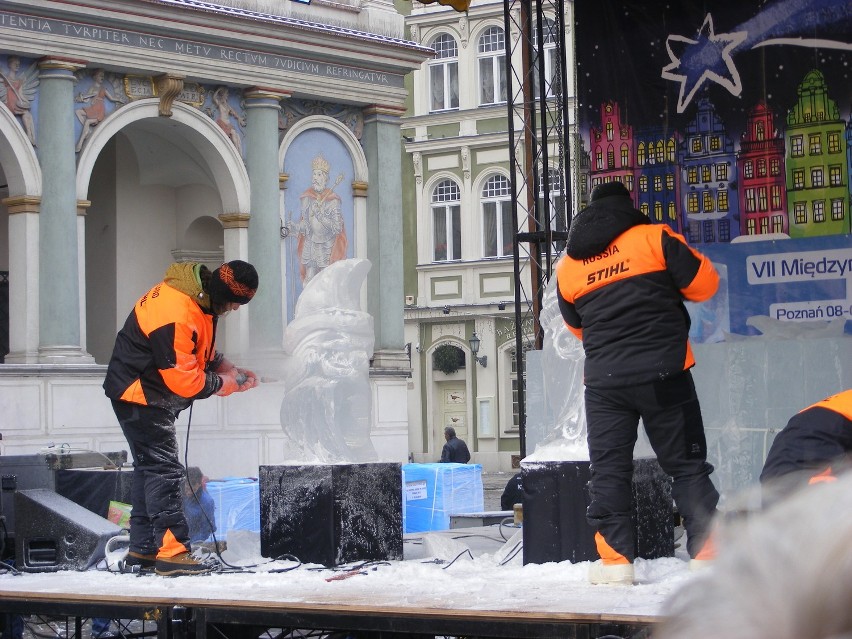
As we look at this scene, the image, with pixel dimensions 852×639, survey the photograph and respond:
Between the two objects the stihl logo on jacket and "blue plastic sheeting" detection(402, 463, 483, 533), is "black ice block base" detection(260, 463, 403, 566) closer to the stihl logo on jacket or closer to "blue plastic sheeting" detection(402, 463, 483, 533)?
the stihl logo on jacket

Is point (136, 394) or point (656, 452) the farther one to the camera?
point (136, 394)

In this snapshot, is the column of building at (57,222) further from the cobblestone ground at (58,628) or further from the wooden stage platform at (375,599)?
the wooden stage platform at (375,599)

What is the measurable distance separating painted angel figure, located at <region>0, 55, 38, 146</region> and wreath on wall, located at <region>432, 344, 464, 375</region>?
17.7m

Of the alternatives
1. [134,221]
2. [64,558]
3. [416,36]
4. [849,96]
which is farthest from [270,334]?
[416,36]

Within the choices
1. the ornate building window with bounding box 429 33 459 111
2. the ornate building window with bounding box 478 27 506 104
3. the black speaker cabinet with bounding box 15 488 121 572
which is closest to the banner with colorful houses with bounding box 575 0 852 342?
the black speaker cabinet with bounding box 15 488 121 572

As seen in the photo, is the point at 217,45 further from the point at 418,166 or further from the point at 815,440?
the point at 815,440

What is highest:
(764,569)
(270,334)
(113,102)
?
(113,102)

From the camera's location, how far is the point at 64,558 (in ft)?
24.4

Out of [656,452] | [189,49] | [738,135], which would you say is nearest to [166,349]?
[656,452]

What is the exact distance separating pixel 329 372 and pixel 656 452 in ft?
7.39

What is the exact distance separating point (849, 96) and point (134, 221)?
13445 mm

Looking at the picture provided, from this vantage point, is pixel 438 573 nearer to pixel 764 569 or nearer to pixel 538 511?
pixel 538 511

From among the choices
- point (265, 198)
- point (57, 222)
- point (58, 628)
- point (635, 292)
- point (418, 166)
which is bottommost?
point (58, 628)

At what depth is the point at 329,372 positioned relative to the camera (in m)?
7.16
